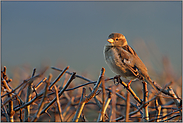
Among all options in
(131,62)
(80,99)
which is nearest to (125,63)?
(131,62)

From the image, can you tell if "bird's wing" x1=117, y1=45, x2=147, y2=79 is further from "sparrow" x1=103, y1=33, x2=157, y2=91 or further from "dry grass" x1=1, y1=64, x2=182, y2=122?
"dry grass" x1=1, y1=64, x2=182, y2=122

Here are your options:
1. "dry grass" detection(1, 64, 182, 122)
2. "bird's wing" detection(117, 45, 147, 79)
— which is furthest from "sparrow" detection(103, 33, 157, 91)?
"dry grass" detection(1, 64, 182, 122)

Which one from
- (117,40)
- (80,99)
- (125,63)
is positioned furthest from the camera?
(117,40)

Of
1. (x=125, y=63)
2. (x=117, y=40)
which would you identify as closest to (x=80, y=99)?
(x=125, y=63)

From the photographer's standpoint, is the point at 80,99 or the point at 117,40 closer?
the point at 80,99

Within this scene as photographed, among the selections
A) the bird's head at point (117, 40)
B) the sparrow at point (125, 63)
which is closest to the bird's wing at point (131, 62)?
the sparrow at point (125, 63)

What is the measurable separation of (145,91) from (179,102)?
32 centimetres

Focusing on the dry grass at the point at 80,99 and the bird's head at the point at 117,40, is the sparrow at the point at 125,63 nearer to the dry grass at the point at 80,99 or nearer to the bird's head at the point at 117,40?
the bird's head at the point at 117,40

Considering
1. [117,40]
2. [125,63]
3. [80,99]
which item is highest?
[117,40]

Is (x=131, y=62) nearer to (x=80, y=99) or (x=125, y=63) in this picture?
(x=125, y=63)

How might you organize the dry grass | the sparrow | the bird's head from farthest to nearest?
1. the bird's head
2. the sparrow
3. the dry grass

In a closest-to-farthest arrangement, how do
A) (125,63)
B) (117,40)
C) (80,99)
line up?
1. (80,99)
2. (125,63)
3. (117,40)

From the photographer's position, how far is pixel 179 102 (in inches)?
67.2

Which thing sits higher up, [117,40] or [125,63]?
[117,40]
